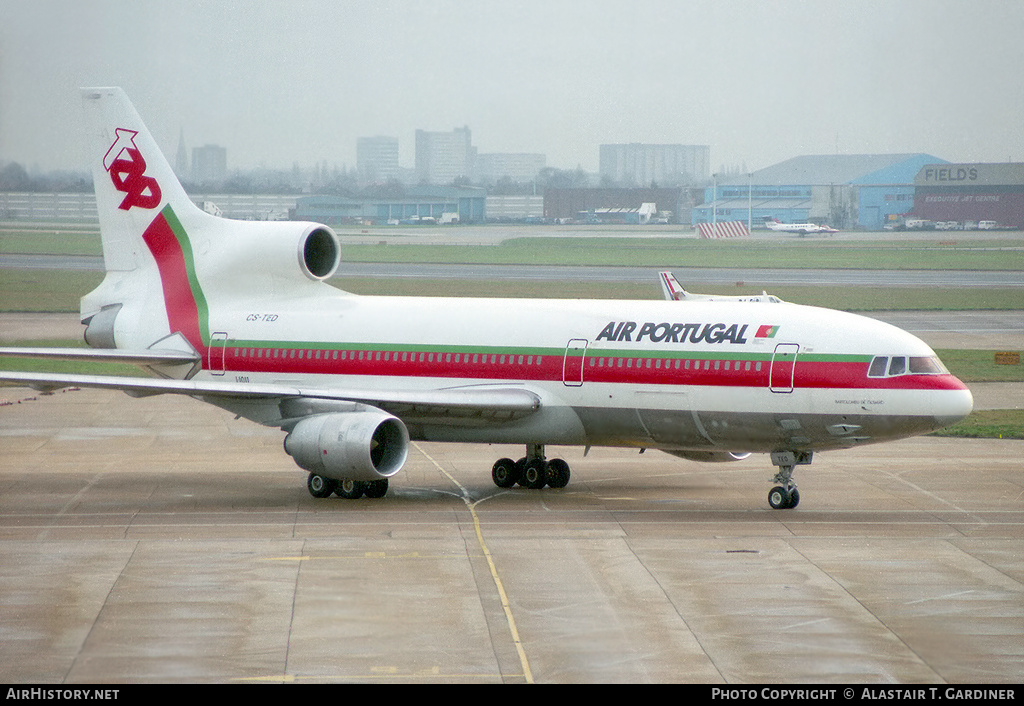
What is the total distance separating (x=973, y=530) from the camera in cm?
2439

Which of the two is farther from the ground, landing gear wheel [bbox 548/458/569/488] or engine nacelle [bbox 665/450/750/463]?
engine nacelle [bbox 665/450/750/463]

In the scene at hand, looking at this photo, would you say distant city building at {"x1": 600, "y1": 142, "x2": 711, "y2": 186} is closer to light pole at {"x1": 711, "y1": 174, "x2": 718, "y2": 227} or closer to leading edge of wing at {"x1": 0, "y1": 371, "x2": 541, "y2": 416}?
light pole at {"x1": 711, "y1": 174, "x2": 718, "y2": 227}

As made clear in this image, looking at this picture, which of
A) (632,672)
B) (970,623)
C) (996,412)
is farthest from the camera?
(996,412)

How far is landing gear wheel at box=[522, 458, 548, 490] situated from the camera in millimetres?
29422

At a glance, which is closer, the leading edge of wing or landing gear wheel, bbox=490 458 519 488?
the leading edge of wing

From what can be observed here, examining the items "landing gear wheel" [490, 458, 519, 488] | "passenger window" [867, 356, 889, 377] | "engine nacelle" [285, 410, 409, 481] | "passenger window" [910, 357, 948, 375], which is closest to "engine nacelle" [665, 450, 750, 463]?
"landing gear wheel" [490, 458, 519, 488]

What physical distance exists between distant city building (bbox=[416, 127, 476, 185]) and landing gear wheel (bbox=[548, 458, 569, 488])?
8529cm

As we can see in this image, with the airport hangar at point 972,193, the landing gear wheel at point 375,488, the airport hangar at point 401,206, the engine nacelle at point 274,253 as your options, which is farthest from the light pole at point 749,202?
the landing gear wheel at point 375,488

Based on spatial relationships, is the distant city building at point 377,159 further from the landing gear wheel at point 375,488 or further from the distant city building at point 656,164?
the landing gear wheel at point 375,488

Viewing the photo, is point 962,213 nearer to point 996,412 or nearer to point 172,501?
→ point 996,412

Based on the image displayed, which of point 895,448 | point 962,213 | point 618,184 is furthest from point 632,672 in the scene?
point 618,184

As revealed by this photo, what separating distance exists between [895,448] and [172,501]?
18412 mm

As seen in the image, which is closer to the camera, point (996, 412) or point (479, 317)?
point (479, 317)
